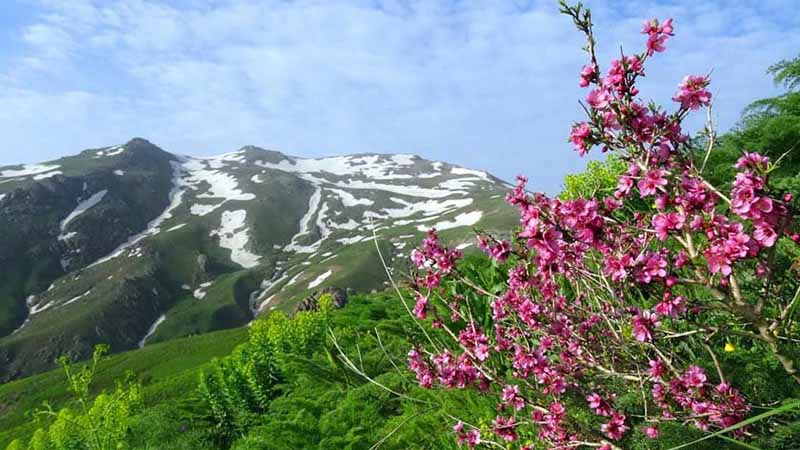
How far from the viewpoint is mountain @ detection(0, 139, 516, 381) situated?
113 m

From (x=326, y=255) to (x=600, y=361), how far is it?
444ft

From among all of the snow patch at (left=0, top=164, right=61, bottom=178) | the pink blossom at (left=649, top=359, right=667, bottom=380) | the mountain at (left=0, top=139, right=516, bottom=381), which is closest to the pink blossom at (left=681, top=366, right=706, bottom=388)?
the pink blossom at (left=649, top=359, right=667, bottom=380)

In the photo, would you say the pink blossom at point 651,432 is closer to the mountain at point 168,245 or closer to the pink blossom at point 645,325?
the pink blossom at point 645,325

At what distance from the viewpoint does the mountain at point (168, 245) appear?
113062 millimetres

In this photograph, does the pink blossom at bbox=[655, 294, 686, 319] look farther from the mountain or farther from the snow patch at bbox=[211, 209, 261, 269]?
the snow patch at bbox=[211, 209, 261, 269]

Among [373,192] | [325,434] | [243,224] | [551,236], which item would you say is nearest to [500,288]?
[325,434]

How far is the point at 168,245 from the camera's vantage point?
463 ft

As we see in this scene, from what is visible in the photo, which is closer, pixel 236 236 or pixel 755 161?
pixel 755 161

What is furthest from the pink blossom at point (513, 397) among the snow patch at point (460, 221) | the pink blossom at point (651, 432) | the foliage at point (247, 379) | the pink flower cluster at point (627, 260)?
the snow patch at point (460, 221)

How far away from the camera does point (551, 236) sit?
2.58 m

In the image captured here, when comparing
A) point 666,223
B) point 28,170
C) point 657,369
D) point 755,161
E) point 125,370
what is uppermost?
point 755,161

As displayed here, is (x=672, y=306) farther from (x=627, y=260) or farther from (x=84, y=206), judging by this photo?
(x=84, y=206)

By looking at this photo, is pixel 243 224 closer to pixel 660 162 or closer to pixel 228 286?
pixel 228 286

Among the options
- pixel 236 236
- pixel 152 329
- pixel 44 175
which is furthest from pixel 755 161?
pixel 44 175
